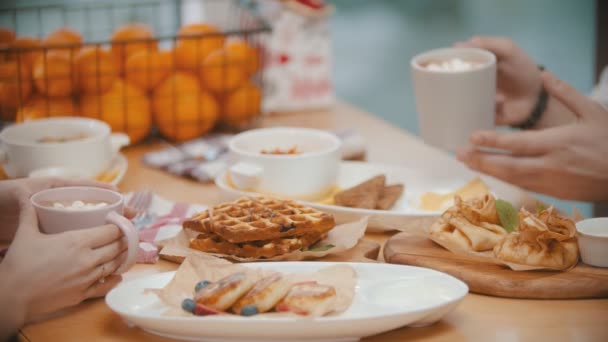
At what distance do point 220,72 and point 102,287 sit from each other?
0.96 m

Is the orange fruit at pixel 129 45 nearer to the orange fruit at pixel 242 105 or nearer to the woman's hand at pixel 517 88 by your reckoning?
the orange fruit at pixel 242 105

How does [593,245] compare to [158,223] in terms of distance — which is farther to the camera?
[158,223]

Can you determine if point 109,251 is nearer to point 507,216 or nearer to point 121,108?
point 507,216

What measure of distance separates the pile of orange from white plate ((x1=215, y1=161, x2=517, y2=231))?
468 millimetres

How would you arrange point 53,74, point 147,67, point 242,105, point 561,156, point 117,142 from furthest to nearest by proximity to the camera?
point 242,105, point 147,67, point 53,74, point 117,142, point 561,156

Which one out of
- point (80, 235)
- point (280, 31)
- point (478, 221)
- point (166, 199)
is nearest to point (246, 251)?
point (80, 235)

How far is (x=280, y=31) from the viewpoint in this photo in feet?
7.22

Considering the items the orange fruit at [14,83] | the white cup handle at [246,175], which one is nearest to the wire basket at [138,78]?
the orange fruit at [14,83]

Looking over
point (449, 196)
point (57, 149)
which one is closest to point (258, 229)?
point (449, 196)

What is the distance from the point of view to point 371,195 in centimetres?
143

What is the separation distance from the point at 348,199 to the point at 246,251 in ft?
0.99

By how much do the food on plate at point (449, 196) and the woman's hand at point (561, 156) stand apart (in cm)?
5

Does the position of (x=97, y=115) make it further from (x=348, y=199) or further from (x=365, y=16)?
(x=365, y=16)

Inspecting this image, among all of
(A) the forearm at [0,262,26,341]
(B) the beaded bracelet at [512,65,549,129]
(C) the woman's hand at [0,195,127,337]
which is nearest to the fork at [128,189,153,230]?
(C) the woman's hand at [0,195,127,337]
